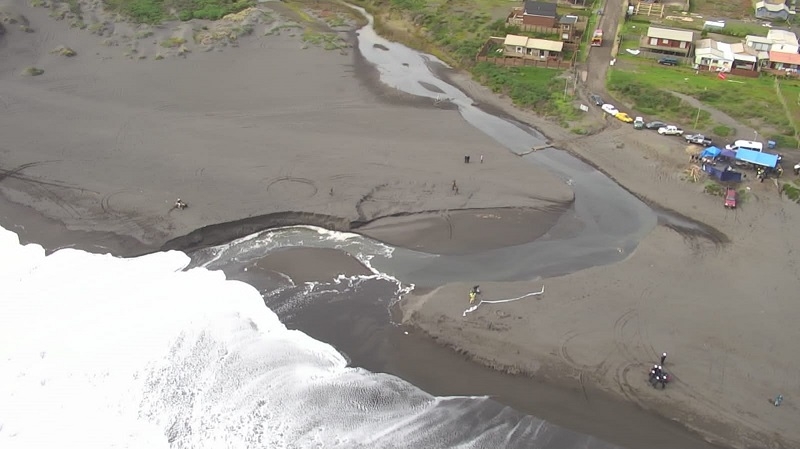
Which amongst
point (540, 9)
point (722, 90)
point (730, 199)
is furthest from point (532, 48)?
point (730, 199)

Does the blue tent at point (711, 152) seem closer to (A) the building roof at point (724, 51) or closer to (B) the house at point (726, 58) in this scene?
(B) the house at point (726, 58)

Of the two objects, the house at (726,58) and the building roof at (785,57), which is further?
the house at (726,58)

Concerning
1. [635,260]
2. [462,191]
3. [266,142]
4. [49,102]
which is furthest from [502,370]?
[49,102]

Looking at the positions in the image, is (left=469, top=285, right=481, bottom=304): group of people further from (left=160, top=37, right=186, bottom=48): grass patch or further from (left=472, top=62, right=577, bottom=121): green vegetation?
(left=160, top=37, right=186, bottom=48): grass patch

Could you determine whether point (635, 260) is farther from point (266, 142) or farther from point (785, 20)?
point (785, 20)

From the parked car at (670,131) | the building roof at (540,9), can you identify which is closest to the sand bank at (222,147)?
the parked car at (670,131)

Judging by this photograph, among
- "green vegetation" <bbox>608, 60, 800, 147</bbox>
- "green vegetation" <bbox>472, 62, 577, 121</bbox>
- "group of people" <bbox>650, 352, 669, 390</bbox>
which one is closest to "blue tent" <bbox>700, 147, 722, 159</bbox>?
"green vegetation" <bbox>608, 60, 800, 147</bbox>
